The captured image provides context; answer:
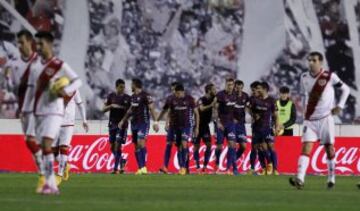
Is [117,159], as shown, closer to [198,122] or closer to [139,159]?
[139,159]

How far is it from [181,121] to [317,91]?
10.4m

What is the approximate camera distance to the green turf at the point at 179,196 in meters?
14.6

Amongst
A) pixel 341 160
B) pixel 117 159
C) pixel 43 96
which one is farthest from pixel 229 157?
pixel 43 96

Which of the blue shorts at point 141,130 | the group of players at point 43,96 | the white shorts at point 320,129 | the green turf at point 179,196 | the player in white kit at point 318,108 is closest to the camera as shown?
the green turf at point 179,196

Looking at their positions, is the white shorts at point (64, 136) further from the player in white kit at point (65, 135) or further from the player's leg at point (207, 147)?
the player's leg at point (207, 147)

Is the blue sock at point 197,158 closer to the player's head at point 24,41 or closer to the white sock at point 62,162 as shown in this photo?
the white sock at point 62,162

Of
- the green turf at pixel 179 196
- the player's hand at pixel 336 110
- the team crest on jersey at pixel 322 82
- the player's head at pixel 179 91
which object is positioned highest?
the player's head at pixel 179 91

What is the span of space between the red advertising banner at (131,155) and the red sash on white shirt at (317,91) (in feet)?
36.6

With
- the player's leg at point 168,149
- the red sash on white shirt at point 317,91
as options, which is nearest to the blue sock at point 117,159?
the player's leg at point 168,149

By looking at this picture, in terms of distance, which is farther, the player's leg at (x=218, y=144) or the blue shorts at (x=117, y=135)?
the player's leg at (x=218, y=144)

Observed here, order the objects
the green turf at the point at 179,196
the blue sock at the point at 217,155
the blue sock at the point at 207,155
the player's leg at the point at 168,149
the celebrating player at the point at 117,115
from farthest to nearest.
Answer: the blue sock at the point at 207,155, the blue sock at the point at 217,155, the celebrating player at the point at 117,115, the player's leg at the point at 168,149, the green turf at the point at 179,196

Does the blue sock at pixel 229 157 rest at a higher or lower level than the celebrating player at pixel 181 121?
lower

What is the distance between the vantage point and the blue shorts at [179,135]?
2966cm

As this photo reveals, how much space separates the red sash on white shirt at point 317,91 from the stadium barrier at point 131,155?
1116cm
